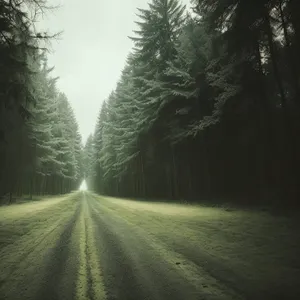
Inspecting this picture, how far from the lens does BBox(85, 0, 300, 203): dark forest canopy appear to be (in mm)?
11273

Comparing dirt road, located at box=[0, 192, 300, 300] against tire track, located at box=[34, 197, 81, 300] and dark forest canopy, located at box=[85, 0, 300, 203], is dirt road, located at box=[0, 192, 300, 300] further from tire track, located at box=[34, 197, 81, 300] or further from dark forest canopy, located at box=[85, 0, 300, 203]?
dark forest canopy, located at box=[85, 0, 300, 203]

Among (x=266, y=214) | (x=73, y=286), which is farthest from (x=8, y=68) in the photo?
(x=266, y=214)

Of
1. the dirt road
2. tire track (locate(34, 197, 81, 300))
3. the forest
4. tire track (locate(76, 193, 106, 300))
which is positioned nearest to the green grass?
the dirt road

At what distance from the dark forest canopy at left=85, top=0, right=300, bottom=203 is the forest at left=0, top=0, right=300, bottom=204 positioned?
0.06m

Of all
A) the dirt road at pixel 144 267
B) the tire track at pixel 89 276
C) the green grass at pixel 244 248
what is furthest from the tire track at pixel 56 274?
the green grass at pixel 244 248

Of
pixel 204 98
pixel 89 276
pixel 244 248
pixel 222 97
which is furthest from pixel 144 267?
pixel 204 98

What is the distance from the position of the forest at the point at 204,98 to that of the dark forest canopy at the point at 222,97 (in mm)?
64

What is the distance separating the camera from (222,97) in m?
13.4

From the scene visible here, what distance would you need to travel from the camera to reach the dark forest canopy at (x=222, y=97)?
11.3 m

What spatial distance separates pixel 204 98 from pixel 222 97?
17.0 ft

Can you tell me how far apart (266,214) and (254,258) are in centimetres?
659

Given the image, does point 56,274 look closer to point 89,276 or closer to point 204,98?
point 89,276

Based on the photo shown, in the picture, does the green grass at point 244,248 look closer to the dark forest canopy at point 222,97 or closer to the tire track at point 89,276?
the tire track at point 89,276

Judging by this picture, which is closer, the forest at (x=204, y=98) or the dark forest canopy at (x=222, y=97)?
the forest at (x=204, y=98)
